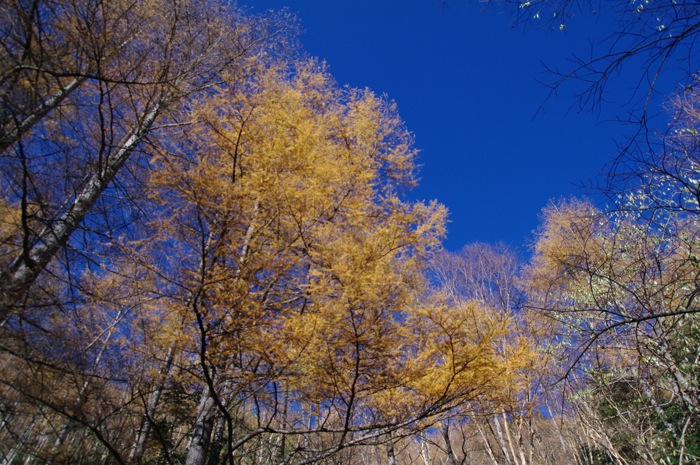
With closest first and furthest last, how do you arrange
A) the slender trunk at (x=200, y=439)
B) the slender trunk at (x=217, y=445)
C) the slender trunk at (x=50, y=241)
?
the slender trunk at (x=50, y=241)
the slender trunk at (x=200, y=439)
the slender trunk at (x=217, y=445)

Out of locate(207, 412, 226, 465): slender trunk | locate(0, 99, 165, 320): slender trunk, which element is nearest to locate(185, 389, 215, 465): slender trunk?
locate(207, 412, 226, 465): slender trunk

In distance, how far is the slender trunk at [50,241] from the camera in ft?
6.66

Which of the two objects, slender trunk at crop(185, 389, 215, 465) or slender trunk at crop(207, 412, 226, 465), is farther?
slender trunk at crop(207, 412, 226, 465)

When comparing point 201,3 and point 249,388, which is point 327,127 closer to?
point 201,3

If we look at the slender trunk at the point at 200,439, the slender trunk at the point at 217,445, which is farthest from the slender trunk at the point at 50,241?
the slender trunk at the point at 217,445

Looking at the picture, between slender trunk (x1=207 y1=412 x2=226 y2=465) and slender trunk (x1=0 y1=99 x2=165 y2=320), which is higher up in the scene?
Answer: slender trunk (x1=0 y1=99 x2=165 y2=320)

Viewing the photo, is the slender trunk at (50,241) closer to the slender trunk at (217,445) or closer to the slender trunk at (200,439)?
the slender trunk at (200,439)

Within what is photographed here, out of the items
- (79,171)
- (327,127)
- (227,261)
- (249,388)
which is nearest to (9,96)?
(79,171)

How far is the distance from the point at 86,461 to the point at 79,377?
1.11m

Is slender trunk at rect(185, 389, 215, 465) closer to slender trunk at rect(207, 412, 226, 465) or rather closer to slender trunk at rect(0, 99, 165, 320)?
slender trunk at rect(207, 412, 226, 465)

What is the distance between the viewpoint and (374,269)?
342 cm

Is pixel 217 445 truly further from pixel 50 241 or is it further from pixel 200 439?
pixel 50 241

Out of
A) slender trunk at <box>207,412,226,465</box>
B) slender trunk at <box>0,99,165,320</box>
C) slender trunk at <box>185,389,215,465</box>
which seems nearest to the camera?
slender trunk at <box>0,99,165,320</box>

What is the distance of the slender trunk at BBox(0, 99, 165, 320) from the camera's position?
79.9 inches
